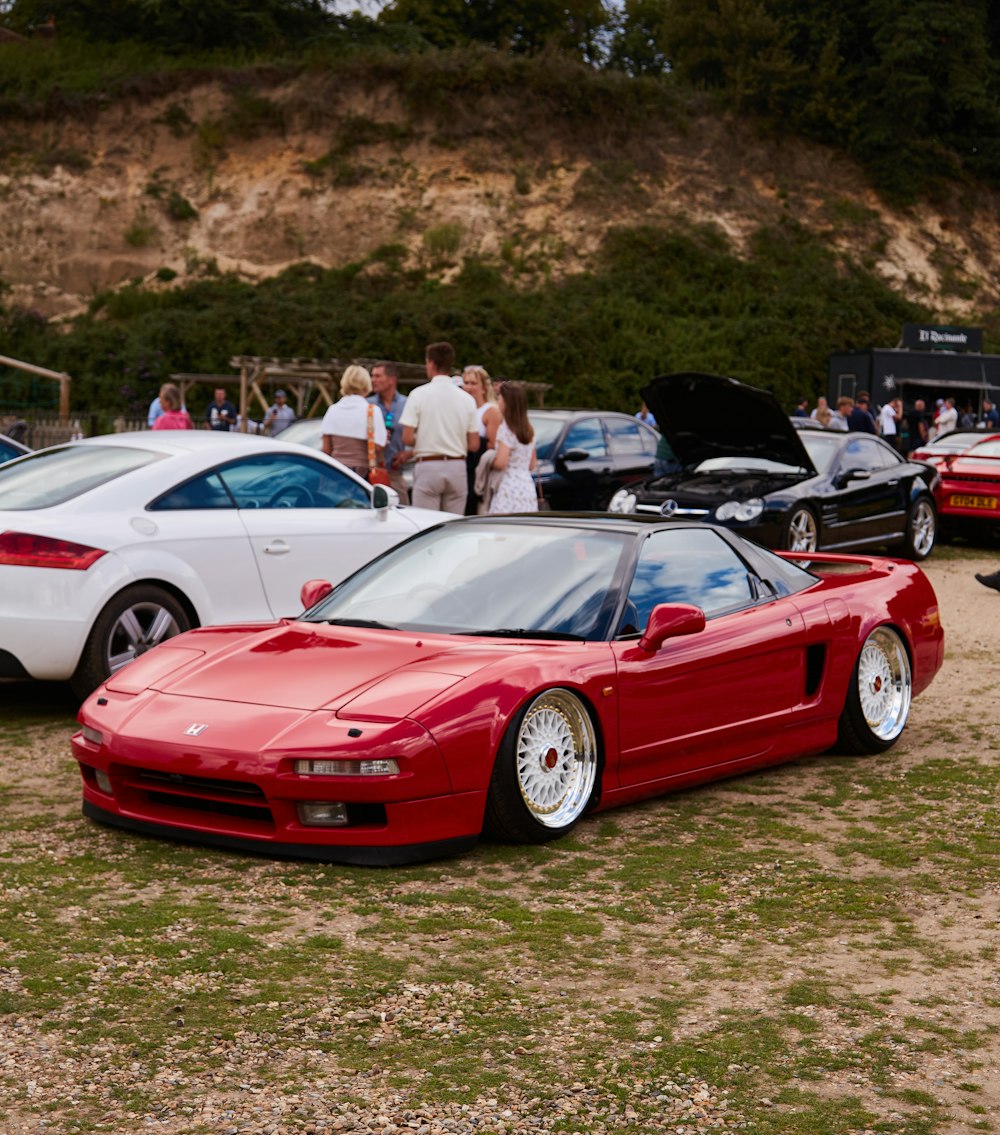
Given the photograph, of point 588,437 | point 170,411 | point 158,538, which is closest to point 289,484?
point 158,538

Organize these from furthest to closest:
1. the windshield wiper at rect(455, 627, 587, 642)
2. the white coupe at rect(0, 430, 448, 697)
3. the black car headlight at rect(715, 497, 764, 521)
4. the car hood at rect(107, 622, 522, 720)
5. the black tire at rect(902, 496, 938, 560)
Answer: the black tire at rect(902, 496, 938, 560) → the black car headlight at rect(715, 497, 764, 521) → the white coupe at rect(0, 430, 448, 697) → the windshield wiper at rect(455, 627, 587, 642) → the car hood at rect(107, 622, 522, 720)

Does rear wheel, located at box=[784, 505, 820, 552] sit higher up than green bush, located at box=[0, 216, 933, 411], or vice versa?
green bush, located at box=[0, 216, 933, 411]

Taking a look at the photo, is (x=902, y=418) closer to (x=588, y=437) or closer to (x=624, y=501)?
(x=588, y=437)

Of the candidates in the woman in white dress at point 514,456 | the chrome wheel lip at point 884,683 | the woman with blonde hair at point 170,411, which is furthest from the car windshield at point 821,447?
the chrome wheel lip at point 884,683

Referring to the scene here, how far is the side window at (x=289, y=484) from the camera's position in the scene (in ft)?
30.4

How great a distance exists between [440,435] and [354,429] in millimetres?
887

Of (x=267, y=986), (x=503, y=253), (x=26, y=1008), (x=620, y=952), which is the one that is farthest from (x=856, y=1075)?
(x=503, y=253)

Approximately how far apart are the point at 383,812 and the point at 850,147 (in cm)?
5781

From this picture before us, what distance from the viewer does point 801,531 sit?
53.3ft

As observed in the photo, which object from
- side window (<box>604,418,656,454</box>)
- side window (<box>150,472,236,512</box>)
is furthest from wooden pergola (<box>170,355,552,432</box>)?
side window (<box>150,472,236,512</box>)

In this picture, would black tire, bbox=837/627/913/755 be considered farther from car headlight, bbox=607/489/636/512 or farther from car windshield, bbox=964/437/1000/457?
car windshield, bbox=964/437/1000/457

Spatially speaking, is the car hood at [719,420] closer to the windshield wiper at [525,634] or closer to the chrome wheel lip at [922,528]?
the chrome wheel lip at [922,528]

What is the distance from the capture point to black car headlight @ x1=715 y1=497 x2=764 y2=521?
51.9ft

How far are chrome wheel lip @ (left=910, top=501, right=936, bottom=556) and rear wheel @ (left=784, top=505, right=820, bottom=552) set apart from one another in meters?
2.46
